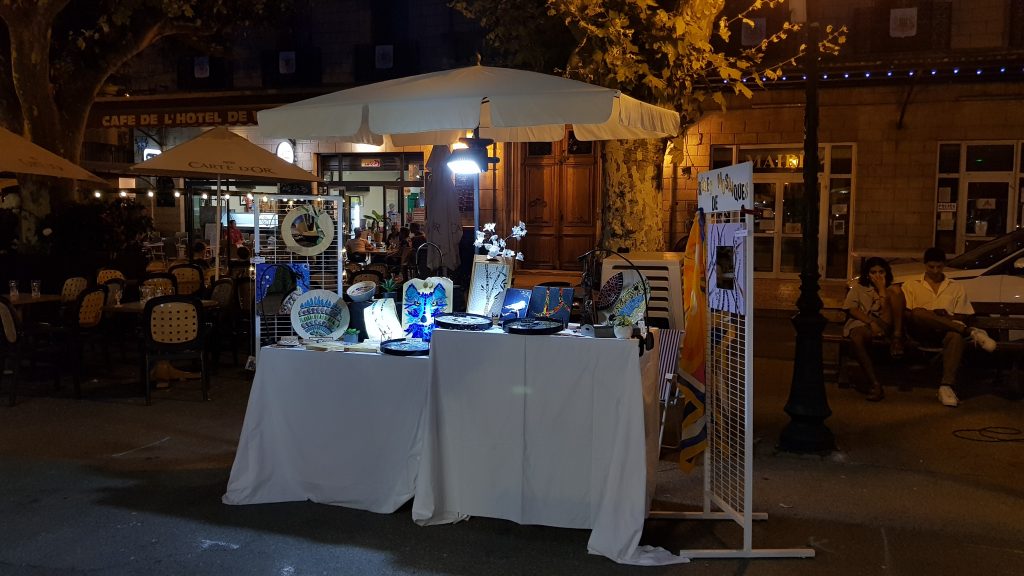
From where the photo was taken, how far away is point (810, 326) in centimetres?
618

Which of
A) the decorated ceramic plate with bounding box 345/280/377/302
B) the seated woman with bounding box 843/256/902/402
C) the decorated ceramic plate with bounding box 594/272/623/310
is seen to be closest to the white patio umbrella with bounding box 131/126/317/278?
the decorated ceramic plate with bounding box 345/280/377/302

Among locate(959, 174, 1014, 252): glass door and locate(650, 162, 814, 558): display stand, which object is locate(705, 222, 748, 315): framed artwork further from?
locate(959, 174, 1014, 252): glass door

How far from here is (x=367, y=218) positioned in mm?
19109

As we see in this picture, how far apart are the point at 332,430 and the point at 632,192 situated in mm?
5829

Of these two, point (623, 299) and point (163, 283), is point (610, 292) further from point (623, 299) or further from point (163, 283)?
point (163, 283)

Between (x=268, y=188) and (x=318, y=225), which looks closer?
(x=318, y=225)

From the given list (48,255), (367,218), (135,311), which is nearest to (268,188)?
(367,218)

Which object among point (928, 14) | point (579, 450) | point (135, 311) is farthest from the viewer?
point (928, 14)

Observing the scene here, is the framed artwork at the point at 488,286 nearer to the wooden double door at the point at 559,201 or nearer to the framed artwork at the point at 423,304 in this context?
the framed artwork at the point at 423,304

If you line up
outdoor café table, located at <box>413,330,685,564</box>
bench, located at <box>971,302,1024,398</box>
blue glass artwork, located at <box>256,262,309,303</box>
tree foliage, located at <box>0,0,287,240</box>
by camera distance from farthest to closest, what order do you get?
tree foliage, located at <box>0,0,287,240</box>, bench, located at <box>971,302,1024,398</box>, blue glass artwork, located at <box>256,262,309,303</box>, outdoor café table, located at <box>413,330,685,564</box>

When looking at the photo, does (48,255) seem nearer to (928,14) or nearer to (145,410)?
(145,410)

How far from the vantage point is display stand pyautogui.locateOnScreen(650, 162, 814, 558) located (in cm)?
420

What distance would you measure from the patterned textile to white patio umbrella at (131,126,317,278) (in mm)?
7102

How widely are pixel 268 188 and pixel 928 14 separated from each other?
14783 millimetres
